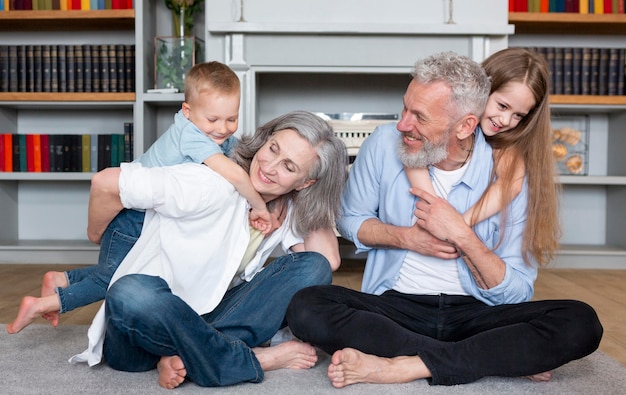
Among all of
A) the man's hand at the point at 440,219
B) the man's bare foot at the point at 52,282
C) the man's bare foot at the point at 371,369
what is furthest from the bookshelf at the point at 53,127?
the man's bare foot at the point at 371,369

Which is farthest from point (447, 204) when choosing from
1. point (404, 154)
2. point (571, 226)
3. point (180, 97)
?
point (571, 226)

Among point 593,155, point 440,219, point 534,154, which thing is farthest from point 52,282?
point 593,155

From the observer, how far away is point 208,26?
9.62ft

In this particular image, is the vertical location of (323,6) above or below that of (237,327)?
above

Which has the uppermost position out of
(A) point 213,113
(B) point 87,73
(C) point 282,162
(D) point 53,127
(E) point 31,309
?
(B) point 87,73

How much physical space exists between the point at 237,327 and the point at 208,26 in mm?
1728

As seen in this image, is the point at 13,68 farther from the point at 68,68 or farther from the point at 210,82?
the point at 210,82

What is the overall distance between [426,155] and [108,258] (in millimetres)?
750

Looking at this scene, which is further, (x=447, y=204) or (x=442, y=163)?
(x=442, y=163)

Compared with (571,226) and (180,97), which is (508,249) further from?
(571,226)

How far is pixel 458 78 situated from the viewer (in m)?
1.54

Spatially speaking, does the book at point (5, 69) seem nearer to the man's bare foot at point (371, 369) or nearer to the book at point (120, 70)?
the book at point (120, 70)

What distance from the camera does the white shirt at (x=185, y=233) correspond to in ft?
4.56

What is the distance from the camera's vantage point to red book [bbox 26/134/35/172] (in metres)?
3.40
